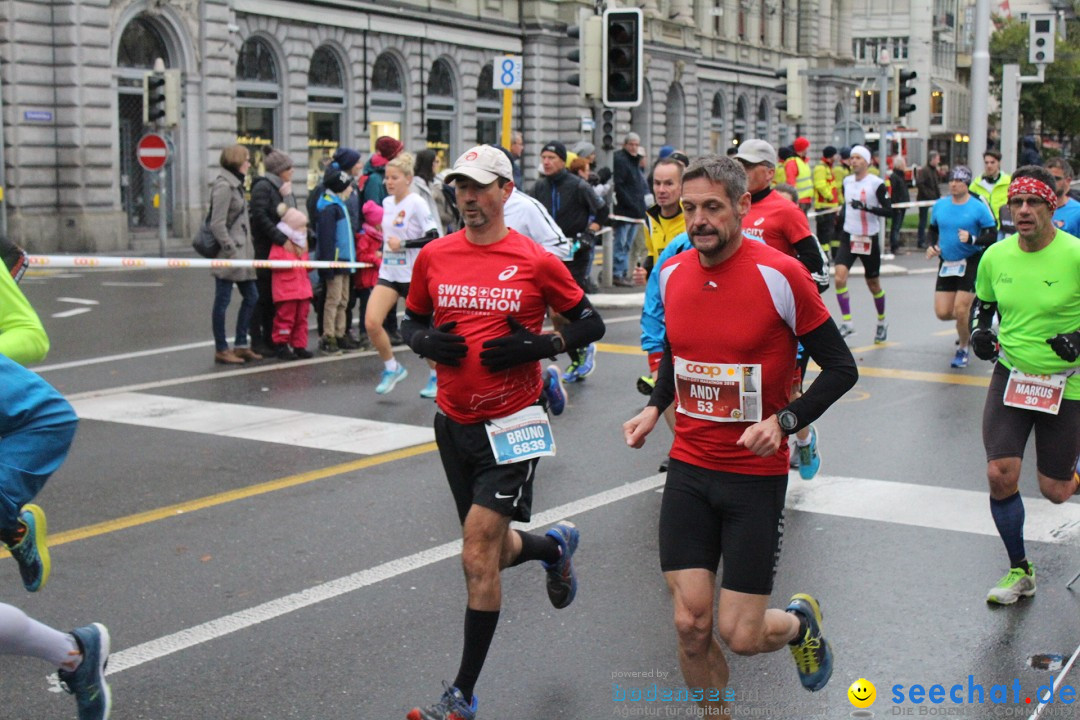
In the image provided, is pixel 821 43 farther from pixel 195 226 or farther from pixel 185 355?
pixel 185 355

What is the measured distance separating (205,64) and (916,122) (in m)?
75.8

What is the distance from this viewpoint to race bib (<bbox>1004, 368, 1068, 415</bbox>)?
6336mm

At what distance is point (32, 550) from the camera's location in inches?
192

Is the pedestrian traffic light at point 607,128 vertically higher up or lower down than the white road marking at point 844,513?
higher up

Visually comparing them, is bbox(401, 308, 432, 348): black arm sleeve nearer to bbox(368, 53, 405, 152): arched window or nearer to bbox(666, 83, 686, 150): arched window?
bbox(368, 53, 405, 152): arched window

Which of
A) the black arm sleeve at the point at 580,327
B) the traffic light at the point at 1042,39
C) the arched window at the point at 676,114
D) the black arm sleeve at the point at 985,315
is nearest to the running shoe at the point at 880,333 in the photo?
the black arm sleeve at the point at 985,315

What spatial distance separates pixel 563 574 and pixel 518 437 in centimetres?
89

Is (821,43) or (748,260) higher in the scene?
(821,43)

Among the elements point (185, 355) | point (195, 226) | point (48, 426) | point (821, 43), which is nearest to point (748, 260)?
point (48, 426)

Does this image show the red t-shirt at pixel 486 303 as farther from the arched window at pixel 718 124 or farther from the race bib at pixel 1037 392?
the arched window at pixel 718 124

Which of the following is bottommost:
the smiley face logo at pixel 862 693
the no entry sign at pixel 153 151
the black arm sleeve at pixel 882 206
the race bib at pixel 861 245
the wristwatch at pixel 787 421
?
the smiley face logo at pixel 862 693

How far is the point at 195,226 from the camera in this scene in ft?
103

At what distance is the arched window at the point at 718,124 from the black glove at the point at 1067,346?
177 feet

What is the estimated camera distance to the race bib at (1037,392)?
6.34 metres
